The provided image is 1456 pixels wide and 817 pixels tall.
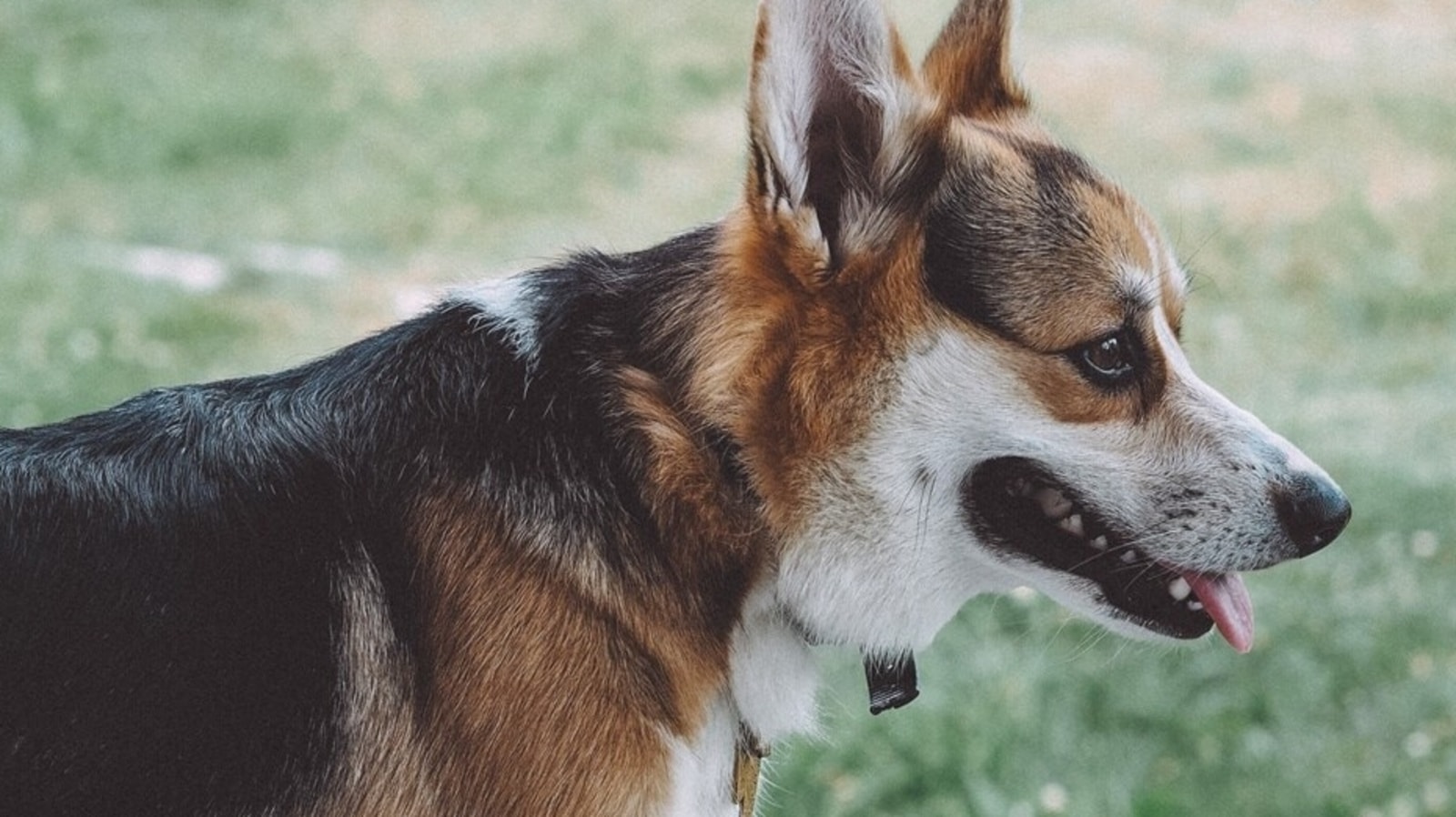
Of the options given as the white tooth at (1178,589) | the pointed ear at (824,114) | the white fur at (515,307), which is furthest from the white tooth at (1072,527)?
the white fur at (515,307)

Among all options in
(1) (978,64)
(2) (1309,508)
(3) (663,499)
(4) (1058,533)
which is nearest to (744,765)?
(3) (663,499)

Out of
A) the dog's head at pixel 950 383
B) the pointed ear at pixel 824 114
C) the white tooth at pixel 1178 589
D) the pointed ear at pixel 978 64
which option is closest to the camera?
the pointed ear at pixel 824 114

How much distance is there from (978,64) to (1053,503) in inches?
34.9

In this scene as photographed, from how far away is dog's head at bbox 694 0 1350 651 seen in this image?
103 inches

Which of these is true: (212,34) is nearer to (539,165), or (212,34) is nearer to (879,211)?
(539,165)

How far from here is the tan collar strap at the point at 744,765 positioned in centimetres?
274

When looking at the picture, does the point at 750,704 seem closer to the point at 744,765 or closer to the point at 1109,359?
the point at 744,765

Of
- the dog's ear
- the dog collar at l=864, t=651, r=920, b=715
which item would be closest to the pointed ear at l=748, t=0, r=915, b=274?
the dog's ear

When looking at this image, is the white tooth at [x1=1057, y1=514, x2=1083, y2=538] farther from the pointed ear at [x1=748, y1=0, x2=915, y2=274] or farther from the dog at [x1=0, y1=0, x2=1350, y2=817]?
the pointed ear at [x1=748, y1=0, x2=915, y2=274]

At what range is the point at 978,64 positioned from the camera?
3.06m

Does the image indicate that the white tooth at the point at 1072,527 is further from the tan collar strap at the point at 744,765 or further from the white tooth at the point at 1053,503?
the tan collar strap at the point at 744,765

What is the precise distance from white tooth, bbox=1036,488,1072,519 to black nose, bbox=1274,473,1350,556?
1.20 feet

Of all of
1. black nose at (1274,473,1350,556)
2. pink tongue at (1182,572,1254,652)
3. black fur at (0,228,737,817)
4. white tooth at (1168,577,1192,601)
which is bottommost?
pink tongue at (1182,572,1254,652)

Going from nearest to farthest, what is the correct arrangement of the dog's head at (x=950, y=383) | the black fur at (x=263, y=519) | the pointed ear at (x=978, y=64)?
the black fur at (x=263, y=519) → the dog's head at (x=950, y=383) → the pointed ear at (x=978, y=64)
